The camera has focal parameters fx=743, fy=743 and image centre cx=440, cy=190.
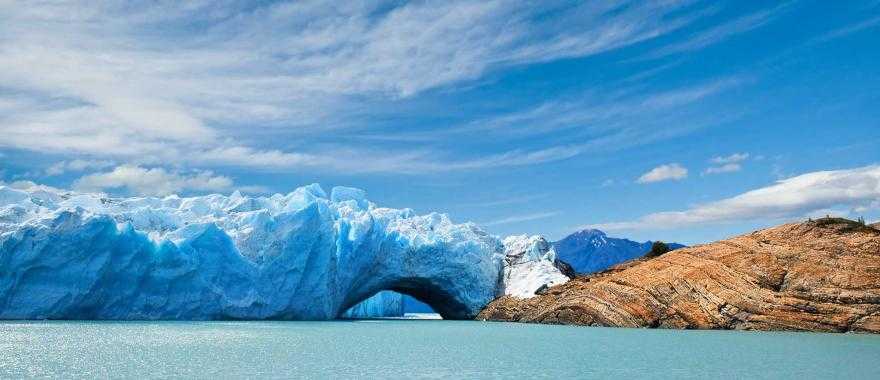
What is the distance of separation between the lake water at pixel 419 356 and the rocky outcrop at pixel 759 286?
5013 mm

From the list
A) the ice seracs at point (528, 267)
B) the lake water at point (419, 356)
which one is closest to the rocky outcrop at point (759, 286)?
the lake water at point (419, 356)

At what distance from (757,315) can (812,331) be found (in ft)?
9.98

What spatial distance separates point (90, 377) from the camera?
17.6 m

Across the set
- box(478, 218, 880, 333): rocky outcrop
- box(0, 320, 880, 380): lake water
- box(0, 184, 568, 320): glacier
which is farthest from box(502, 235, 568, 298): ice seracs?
box(0, 320, 880, 380): lake water

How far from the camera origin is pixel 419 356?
25094mm

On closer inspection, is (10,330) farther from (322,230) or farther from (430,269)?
(430,269)

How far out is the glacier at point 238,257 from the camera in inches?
1747

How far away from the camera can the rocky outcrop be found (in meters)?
39.9

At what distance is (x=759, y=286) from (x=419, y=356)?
26.1m

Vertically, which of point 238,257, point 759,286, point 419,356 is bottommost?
point 419,356

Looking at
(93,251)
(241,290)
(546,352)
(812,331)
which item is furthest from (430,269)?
(546,352)

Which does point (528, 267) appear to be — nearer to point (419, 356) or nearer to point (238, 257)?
point (238, 257)

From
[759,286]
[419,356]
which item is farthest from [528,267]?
[419,356]

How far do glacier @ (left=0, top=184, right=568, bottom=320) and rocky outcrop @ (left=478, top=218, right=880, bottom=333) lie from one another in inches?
592
